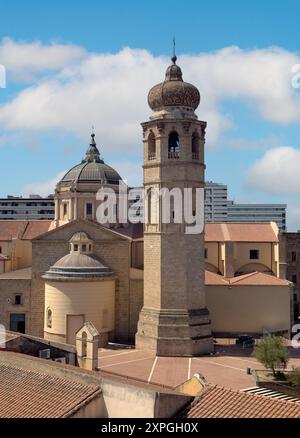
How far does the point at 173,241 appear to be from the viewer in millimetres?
34125

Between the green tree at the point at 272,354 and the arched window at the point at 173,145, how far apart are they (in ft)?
42.3

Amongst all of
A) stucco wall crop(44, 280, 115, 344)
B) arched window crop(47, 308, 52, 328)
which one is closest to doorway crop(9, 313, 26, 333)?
stucco wall crop(44, 280, 115, 344)

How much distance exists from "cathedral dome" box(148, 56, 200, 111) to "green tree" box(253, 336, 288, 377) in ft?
52.0

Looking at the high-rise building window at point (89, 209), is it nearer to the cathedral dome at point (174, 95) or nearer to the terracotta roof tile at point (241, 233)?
the terracotta roof tile at point (241, 233)

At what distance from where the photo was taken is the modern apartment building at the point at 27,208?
120 m

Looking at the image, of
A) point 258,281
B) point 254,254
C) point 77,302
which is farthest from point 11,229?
point 258,281

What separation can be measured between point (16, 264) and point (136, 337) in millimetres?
14502

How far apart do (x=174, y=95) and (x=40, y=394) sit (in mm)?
23591

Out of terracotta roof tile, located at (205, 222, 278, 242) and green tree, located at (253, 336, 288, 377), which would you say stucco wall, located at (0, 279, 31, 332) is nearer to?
terracotta roof tile, located at (205, 222, 278, 242)

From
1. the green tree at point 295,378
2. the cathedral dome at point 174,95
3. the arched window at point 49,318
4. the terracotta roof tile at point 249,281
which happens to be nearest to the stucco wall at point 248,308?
the terracotta roof tile at point 249,281

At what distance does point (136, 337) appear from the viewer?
35625mm

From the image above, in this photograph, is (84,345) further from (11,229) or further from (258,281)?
(11,229)
